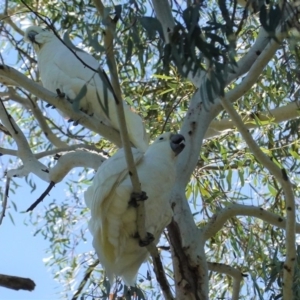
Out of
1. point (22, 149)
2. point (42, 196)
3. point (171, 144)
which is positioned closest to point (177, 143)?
point (171, 144)

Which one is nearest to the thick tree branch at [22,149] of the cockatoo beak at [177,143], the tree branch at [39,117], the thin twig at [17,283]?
the tree branch at [39,117]

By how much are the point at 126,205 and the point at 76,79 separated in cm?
135

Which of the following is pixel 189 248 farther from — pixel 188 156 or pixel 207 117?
pixel 207 117

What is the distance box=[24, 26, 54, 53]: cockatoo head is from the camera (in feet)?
13.7

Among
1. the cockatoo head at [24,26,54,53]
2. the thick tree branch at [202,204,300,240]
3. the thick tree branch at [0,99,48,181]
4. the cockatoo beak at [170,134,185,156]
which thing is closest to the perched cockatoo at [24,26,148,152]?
the cockatoo head at [24,26,54,53]

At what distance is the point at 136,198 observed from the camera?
8.11ft

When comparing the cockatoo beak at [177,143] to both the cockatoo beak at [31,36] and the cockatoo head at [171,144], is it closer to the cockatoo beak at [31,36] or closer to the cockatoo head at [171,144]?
the cockatoo head at [171,144]

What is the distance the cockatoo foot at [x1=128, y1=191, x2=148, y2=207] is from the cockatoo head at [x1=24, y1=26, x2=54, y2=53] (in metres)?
1.86

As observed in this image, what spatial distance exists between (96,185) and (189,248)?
20.6 inches

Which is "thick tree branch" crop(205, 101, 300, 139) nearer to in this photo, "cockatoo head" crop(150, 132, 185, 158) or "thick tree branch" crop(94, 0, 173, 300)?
"cockatoo head" crop(150, 132, 185, 158)

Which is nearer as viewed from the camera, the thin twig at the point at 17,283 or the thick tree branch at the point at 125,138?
the thin twig at the point at 17,283

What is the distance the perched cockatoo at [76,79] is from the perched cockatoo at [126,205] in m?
0.60

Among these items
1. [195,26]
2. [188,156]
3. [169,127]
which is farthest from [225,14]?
[169,127]

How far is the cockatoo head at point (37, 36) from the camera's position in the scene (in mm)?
4180
